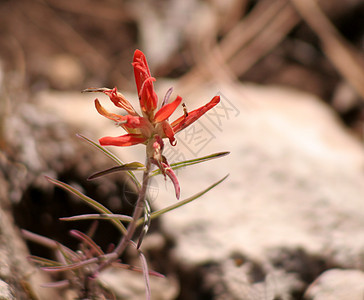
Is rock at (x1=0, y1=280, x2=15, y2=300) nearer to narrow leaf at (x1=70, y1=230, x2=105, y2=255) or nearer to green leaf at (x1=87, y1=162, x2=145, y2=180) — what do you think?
narrow leaf at (x1=70, y1=230, x2=105, y2=255)

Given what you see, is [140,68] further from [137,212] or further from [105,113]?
[137,212]

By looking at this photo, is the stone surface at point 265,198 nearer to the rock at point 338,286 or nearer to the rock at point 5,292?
the rock at point 338,286

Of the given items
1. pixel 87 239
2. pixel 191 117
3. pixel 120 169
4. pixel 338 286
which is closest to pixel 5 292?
pixel 87 239

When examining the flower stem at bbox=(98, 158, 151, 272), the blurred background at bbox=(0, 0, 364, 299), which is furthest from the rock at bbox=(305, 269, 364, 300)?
the blurred background at bbox=(0, 0, 364, 299)

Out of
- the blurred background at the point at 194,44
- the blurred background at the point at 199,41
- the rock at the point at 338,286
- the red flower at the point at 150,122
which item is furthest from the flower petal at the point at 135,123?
the blurred background at the point at 199,41

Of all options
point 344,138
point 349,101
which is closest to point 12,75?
point 344,138

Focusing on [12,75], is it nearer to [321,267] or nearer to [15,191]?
[15,191]
